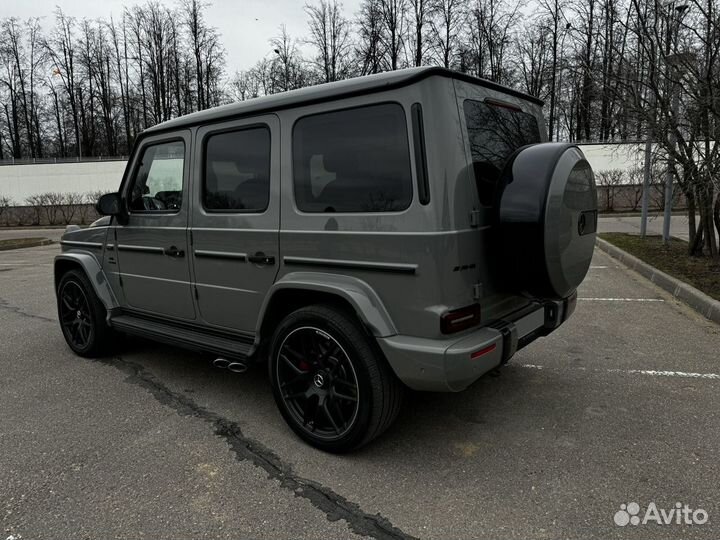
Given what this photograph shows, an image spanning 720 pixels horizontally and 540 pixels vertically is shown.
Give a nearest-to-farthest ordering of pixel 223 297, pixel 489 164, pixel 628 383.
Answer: pixel 489 164 → pixel 223 297 → pixel 628 383

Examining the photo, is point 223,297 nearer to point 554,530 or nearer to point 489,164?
point 489,164

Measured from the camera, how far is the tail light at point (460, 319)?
263 centimetres

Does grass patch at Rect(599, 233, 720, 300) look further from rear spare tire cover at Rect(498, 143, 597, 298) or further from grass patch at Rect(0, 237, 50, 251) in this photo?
grass patch at Rect(0, 237, 50, 251)

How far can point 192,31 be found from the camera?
40.9m

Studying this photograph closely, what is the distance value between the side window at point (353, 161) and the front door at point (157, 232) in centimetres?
119

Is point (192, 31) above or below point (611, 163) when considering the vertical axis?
above

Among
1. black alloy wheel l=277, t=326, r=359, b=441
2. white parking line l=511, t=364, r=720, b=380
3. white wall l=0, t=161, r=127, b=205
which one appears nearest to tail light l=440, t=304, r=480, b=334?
black alloy wheel l=277, t=326, r=359, b=441

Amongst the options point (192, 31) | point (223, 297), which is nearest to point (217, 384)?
point (223, 297)

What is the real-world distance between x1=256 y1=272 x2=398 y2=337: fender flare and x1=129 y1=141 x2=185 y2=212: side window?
139 centimetres

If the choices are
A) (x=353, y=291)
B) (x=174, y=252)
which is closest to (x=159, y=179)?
(x=174, y=252)

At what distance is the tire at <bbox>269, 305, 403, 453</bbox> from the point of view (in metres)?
2.82

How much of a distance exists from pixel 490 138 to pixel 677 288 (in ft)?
17.0

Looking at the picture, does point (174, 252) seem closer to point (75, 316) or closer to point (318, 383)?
point (318, 383)

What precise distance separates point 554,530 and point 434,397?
1.56 m
